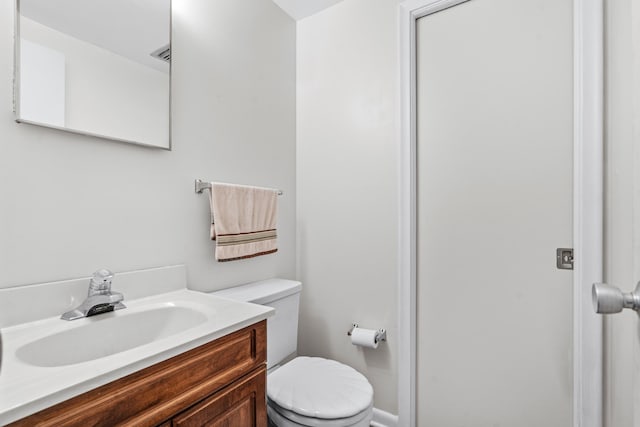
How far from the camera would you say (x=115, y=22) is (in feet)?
3.98

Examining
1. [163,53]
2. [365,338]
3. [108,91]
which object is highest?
[163,53]

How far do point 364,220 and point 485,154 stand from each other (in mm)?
643

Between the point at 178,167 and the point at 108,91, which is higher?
the point at 108,91

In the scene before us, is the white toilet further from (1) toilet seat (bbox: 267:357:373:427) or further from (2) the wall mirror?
(2) the wall mirror

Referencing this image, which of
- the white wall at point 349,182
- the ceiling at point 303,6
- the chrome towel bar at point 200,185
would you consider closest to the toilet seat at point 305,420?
the white wall at point 349,182

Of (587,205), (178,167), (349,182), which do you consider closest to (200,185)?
(178,167)

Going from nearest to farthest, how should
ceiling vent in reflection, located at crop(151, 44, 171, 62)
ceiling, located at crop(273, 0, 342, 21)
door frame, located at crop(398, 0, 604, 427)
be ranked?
door frame, located at crop(398, 0, 604, 427) < ceiling vent in reflection, located at crop(151, 44, 171, 62) < ceiling, located at crop(273, 0, 342, 21)

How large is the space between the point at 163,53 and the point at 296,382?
1.41m

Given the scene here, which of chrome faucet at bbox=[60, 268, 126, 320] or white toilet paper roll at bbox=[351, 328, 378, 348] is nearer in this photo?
chrome faucet at bbox=[60, 268, 126, 320]

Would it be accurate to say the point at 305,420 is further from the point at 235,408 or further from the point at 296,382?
the point at 235,408

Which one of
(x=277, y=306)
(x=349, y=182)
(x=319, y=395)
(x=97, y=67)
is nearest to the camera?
(x=97, y=67)

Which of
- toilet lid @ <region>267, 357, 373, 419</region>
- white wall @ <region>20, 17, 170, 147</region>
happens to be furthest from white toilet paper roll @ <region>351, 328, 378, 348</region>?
white wall @ <region>20, 17, 170, 147</region>

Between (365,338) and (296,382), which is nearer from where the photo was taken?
(296,382)

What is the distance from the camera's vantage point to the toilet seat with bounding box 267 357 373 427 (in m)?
1.22
